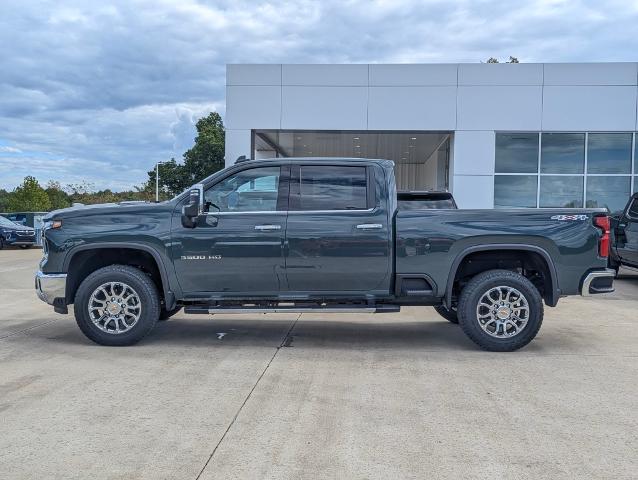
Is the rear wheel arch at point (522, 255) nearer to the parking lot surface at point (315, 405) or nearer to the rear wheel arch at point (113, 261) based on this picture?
the parking lot surface at point (315, 405)

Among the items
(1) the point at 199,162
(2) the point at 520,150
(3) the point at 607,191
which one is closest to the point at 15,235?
(2) the point at 520,150

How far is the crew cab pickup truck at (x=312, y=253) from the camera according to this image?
625 cm

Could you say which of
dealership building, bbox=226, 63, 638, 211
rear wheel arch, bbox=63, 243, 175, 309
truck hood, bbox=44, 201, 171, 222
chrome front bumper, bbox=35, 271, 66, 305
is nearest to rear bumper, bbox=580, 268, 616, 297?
rear wheel arch, bbox=63, 243, 175, 309

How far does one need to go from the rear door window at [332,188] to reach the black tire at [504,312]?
1493 mm

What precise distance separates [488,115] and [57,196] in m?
55.5

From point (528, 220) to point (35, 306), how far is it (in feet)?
24.5

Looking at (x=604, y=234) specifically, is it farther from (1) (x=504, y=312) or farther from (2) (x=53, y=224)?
(2) (x=53, y=224)

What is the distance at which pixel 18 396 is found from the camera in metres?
4.80

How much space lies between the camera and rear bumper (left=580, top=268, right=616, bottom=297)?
6234 millimetres

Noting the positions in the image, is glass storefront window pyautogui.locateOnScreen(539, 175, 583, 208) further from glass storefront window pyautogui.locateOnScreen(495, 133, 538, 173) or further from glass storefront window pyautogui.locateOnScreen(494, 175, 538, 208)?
glass storefront window pyautogui.locateOnScreen(495, 133, 538, 173)

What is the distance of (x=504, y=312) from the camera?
20.7 feet

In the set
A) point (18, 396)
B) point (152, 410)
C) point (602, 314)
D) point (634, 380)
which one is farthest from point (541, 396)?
point (602, 314)

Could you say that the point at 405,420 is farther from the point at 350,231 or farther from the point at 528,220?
the point at 528,220

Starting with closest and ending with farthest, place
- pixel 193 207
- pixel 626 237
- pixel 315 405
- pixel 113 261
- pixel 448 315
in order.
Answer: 1. pixel 315 405
2. pixel 193 207
3. pixel 113 261
4. pixel 448 315
5. pixel 626 237
